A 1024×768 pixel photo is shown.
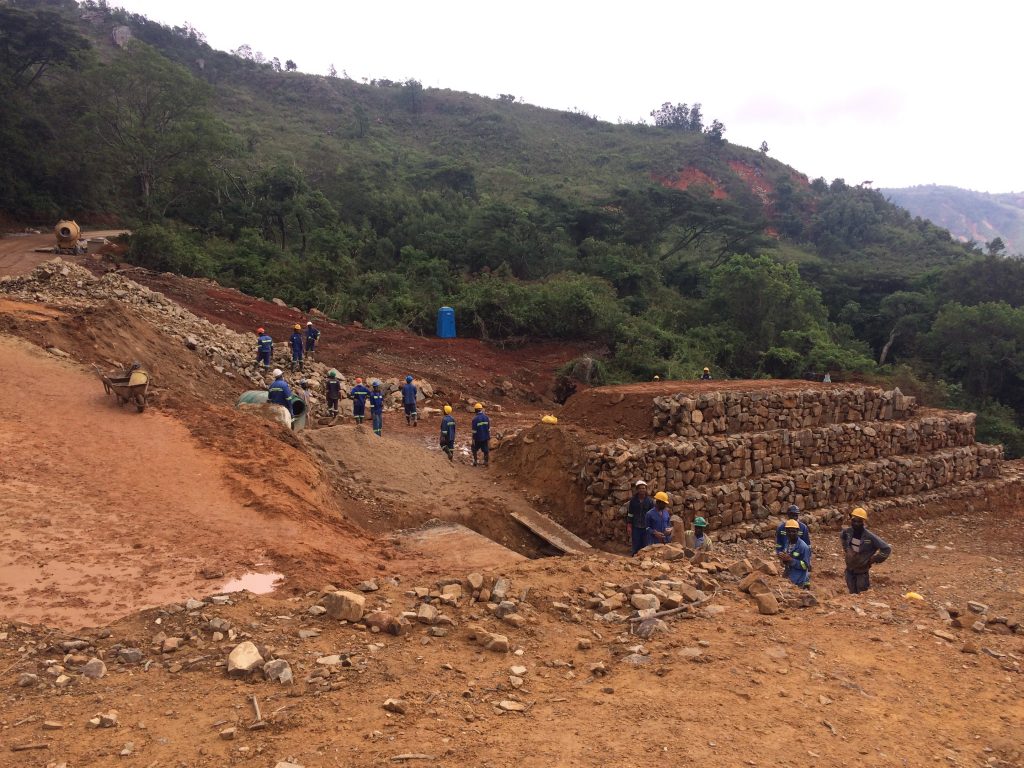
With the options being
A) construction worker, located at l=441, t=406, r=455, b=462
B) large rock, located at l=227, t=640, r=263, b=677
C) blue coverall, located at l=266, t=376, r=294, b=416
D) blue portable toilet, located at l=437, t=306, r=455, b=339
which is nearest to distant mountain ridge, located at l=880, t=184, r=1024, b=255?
blue portable toilet, located at l=437, t=306, r=455, b=339

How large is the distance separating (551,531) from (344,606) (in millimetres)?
5233

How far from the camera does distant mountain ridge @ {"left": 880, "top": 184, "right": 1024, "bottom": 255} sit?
11681 cm

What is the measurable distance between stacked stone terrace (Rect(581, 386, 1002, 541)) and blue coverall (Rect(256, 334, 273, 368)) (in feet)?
28.9

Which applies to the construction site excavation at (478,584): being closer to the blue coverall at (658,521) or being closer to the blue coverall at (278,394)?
the blue coverall at (658,521)

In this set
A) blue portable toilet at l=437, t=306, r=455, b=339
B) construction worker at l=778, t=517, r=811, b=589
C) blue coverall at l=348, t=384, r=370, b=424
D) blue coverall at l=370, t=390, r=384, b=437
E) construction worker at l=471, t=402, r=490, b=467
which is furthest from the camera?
blue portable toilet at l=437, t=306, r=455, b=339

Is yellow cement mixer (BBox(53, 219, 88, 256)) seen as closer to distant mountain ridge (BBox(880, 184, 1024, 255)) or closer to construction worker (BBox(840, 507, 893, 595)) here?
construction worker (BBox(840, 507, 893, 595))

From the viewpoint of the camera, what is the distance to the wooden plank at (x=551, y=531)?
9.34 meters

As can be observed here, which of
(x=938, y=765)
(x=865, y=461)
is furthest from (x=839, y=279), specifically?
(x=938, y=765)

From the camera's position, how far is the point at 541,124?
223ft

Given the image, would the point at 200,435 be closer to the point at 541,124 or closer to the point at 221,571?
the point at 221,571

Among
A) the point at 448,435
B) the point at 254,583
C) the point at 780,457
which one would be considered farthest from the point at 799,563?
the point at 448,435

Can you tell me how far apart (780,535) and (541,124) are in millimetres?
66352

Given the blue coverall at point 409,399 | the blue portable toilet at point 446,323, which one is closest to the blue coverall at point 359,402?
the blue coverall at point 409,399

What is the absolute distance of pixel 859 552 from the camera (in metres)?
7.23
